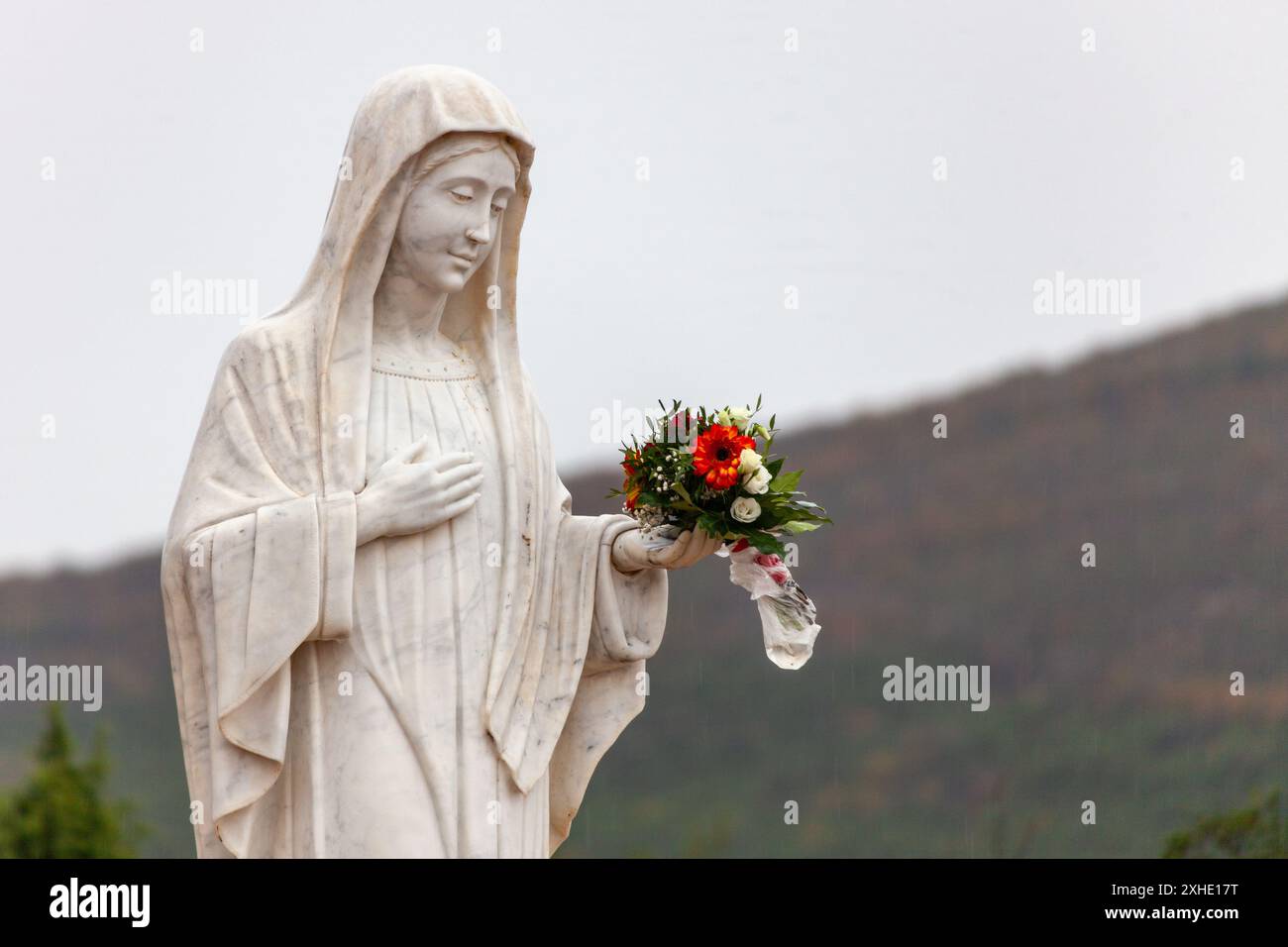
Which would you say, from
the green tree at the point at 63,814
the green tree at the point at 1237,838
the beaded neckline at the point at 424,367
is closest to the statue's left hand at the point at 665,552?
the beaded neckline at the point at 424,367

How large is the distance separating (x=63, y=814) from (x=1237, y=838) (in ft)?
31.4

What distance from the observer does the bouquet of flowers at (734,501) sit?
340 inches

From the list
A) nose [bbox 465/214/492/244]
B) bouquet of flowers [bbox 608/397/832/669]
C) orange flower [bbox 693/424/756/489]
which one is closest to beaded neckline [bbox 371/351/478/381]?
nose [bbox 465/214/492/244]

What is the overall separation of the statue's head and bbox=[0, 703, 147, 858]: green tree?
466 inches

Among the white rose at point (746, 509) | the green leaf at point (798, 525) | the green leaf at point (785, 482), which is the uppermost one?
the green leaf at point (785, 482)

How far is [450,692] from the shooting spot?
8820 millimetres

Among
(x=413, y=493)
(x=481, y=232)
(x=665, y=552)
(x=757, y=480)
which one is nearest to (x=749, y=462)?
(x=757, y=480)

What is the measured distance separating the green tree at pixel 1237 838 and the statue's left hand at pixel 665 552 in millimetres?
8376

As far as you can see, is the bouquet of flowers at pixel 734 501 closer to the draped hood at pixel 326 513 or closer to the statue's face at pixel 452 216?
the draped hood at pixel 326 513

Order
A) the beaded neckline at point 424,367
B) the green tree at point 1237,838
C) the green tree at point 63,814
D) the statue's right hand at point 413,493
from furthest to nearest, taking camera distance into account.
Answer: the green tree at point 63,814, the green tree at point 1237,838, the beaded neckline at point 424,367, the statue's right hand at point 413,493

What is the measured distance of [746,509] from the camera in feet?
28.2

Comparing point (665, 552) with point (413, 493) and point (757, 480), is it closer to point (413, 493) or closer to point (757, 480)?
point (757, 480)

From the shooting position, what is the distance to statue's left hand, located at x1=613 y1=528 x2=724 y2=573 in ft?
28.7
